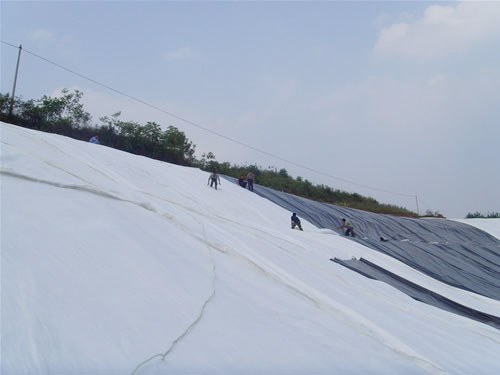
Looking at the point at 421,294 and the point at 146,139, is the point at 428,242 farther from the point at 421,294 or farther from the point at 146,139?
the point at 146,139

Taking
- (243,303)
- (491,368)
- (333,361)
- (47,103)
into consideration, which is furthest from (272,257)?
(47,103)

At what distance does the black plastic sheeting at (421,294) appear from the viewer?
4512 mm

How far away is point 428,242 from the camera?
35.8ft

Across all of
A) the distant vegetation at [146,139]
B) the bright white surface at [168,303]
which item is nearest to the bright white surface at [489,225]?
the distant vegetation at [146,139]

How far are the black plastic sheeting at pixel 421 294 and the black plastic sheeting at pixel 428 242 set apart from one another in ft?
5.77

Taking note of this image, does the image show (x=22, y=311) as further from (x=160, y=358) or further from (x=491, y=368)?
(x=491, y=368)

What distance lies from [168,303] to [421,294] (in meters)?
4.04

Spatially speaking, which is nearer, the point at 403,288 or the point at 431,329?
the point at 431,329

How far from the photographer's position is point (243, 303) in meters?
2.36

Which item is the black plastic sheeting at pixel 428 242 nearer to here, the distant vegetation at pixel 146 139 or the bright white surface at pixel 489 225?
the bright white surface at pixel 489 225

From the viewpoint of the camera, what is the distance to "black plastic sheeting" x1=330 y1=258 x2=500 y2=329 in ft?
14.8

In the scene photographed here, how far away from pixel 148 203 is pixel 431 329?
291 cm

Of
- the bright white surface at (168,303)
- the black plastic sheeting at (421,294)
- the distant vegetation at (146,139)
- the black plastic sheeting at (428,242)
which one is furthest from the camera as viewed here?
the distant vegetation at (146,139)

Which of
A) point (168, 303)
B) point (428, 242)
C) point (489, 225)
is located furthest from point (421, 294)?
point (489, 225)
